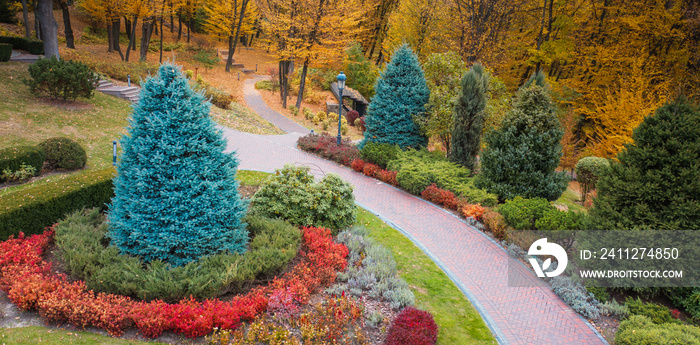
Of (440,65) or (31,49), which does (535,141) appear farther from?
(31,49)

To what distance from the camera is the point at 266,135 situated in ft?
73.9

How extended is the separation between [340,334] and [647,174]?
23.0ft

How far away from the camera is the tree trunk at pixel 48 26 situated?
62.5 ft

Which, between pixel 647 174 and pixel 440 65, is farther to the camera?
pixel 440 65

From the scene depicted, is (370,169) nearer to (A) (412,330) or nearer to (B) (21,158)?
(A) (412,330)

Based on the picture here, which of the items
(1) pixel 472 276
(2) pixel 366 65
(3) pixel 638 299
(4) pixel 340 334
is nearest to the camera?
(4) pixel 340 334

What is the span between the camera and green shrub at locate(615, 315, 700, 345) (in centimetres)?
637

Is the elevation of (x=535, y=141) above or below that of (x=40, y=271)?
above

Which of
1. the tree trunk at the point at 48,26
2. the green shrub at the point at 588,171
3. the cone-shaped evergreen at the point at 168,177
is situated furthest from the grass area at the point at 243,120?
the green shrub at the point at 588,171

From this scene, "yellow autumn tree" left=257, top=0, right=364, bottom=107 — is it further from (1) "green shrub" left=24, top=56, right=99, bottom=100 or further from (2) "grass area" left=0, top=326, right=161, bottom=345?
(2) "grass area" left=0, top=326, right=161, bottom=345

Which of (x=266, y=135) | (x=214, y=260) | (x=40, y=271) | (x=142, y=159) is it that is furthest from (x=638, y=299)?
(x=266, y=135)

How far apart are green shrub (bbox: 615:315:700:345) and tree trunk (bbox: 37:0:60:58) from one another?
23.9 m

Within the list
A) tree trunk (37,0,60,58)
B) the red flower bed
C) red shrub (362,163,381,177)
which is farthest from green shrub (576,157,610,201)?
tree trunk (37,0,60,58)

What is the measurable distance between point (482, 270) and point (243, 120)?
60.7 ft
